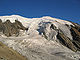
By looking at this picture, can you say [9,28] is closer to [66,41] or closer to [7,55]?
[66,41]

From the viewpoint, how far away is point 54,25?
7944cm

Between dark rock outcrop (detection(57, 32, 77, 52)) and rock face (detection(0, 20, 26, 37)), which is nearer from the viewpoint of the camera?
dark rock outcrop (detection(57, 32, 77, 52))

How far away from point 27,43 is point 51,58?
65.0 feet

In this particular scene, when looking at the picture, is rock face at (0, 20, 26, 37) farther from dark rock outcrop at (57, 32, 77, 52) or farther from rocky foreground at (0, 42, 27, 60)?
rocky foreground at (0, 42, 27, 60)

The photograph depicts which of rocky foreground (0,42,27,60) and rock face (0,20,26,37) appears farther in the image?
rock face (0,20,26,37)

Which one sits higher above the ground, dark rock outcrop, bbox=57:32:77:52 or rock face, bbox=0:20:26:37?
rock face, bbox=0:20:26:37

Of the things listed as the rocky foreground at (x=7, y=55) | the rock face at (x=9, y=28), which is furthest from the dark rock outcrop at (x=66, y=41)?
the rocky foreground at (x=7, y=55)

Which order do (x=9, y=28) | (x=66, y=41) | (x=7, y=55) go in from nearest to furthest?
(x=7, y=55)
(x=66, y=41)
(x=9, y=28)

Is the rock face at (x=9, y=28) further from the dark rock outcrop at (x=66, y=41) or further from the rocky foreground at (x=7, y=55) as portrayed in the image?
the rocky foreground at (x=7, y=55)

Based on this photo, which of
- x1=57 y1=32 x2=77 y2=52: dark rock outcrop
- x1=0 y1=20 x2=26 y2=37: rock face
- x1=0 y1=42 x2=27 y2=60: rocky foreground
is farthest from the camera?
x1=0 y1=20 x2=26 y2=37: rock face

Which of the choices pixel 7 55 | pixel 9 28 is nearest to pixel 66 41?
pixel 9 28

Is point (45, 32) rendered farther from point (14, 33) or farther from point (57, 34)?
point (14, 33)

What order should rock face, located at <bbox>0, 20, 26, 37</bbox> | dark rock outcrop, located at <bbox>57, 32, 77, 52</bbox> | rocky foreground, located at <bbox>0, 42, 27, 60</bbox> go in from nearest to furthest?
rocky foreground, located at <bbox>0, 42, 27, 60</bbox> < dark rock outcrop, located at <bbox>57, 32, 77, 52</bbox> < rock face, located at <bbox>0, 20, 26, 37</bbox>

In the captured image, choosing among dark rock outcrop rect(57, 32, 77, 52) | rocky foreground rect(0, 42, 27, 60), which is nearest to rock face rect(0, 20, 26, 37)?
dark rock outcrop rect(57, 32, 77, 52)
